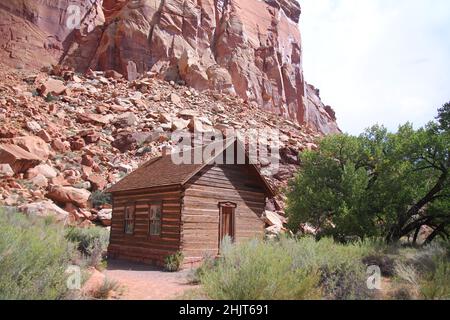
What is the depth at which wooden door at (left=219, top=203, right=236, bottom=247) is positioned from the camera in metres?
14.4

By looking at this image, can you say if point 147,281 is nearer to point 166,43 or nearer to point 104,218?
point 104,218

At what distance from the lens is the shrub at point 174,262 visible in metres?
12.6

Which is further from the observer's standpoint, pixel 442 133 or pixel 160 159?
pixel 160 159

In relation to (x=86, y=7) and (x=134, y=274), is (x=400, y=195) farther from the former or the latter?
(x=86, y=7)

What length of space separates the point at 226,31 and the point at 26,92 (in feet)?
104

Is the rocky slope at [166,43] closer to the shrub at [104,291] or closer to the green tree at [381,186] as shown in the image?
the green tree at [381,186]

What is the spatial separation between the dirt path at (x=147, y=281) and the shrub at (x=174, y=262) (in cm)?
26

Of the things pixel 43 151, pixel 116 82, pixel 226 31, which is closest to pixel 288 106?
pixel 226 31

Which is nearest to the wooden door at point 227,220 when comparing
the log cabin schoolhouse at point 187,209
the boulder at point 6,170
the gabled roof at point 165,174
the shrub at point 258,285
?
the log cabin schoolhouse at point 187,209

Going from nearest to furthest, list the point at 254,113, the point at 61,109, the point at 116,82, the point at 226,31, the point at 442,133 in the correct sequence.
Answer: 1. the point at 442,133
2. the point at 61,109
3. the point at 116,82
4. the point at 254,113
5. the point at 226,31

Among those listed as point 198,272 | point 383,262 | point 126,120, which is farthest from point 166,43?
point 383,262

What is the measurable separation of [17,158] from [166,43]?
31.0 meters

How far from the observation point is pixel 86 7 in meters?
52.1

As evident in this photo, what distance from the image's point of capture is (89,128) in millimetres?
30906
